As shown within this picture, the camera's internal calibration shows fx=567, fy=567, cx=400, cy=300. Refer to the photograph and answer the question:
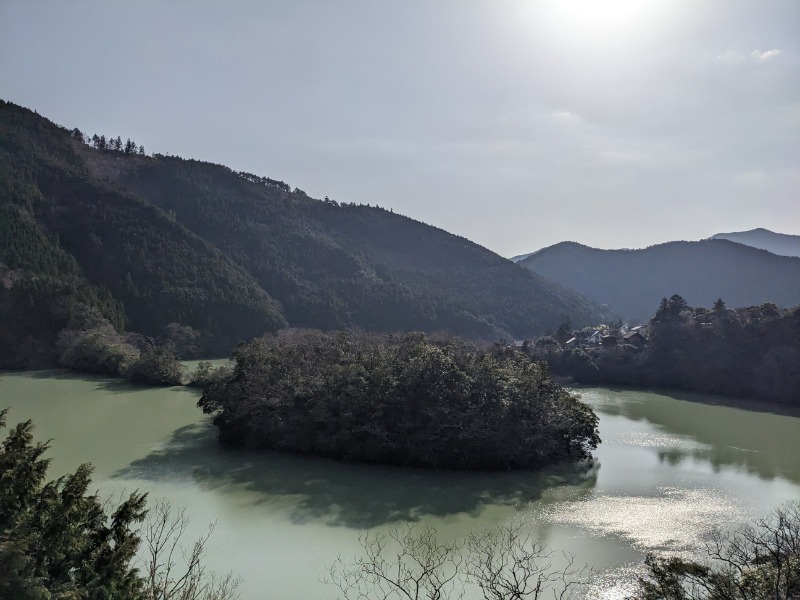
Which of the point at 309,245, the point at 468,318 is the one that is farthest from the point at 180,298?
the point at 468,318

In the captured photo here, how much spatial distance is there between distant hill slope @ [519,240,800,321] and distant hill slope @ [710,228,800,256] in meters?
40.9

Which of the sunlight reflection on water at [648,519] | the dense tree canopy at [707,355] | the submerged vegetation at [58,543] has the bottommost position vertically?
the sunlight reflection on water at [648,519]

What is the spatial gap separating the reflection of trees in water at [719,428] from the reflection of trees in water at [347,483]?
6736 mm

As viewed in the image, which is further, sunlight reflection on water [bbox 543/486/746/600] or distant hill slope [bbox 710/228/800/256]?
distant hill slope [bbox 710/228/800/256]

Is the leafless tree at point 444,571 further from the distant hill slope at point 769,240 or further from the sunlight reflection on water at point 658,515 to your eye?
the distant hill slope at point 769,240

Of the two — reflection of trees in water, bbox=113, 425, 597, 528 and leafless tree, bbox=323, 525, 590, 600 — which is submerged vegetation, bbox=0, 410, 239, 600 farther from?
reflection of trees in water, bbox=113, 425, 597, 528

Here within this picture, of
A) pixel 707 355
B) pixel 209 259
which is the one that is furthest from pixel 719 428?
pixel 209 259

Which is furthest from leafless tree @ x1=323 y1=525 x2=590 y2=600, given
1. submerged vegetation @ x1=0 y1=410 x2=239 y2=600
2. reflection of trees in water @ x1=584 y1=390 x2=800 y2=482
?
reflection of trees in water @ x1=584 y1=390 x2=800 y2=482

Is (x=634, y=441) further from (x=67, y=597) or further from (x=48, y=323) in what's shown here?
(x=48, y=323)

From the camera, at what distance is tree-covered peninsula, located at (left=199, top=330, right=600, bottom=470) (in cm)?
1945

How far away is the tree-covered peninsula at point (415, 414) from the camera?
19.5 m

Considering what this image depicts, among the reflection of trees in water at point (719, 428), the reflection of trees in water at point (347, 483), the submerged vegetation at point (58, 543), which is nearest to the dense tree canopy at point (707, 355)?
the reflection of trees in water at point (719, 428)

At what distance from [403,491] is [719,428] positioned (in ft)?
63.1

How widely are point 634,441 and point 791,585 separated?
66.6 feet
